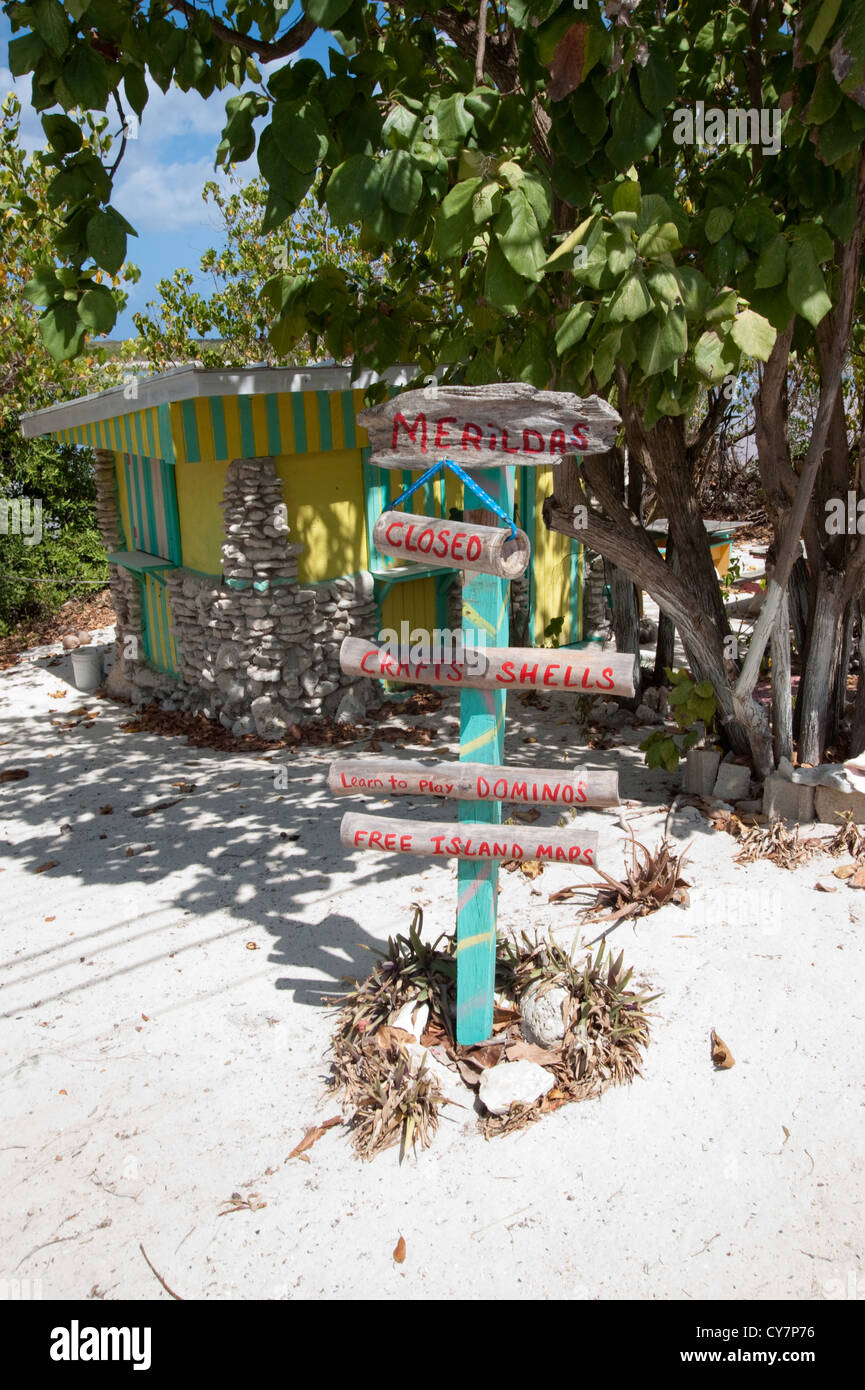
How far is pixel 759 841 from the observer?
246 inches

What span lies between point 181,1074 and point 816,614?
4.95 metres

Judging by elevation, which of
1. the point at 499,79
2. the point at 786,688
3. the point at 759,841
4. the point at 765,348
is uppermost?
the point at 499,79

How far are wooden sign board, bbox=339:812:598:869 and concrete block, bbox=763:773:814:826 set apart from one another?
2.75m

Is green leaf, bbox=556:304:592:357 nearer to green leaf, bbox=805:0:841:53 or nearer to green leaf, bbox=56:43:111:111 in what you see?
green leaf, bbox=805:0:841:53

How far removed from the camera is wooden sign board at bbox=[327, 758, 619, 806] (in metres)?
4.06

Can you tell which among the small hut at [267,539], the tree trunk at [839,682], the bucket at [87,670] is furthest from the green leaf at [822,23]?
the bucket at [87,670]

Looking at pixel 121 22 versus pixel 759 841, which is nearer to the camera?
pixel 121 22

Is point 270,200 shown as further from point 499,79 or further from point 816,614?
point 816,614

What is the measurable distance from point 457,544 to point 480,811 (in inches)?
45.6

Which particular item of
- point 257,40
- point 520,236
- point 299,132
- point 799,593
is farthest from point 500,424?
point 799,593

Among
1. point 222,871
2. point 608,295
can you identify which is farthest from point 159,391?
point 608,295

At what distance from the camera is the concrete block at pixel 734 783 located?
22.6ft

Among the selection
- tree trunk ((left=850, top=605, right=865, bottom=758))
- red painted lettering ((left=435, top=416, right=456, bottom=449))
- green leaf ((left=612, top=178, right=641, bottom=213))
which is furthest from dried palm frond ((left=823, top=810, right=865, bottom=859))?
green leaf ((left=612, top=178, right=641, bottom=213))
